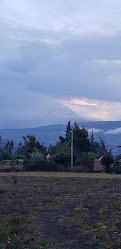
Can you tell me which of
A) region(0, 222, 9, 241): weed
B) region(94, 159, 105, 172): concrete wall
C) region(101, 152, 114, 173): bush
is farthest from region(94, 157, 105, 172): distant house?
region(0, 222, 9, 241): weed

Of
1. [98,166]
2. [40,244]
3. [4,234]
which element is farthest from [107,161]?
[40,244]

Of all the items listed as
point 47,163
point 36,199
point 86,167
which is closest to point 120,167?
point 86,167

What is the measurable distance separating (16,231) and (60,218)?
1.87 meters

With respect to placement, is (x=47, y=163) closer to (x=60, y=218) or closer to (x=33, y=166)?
(x=33, y=166)

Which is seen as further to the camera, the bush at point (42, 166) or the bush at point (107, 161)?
the bush at point (107, 161)

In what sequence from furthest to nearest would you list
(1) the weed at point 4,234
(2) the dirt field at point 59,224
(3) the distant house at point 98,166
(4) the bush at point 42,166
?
1. (3) the distant house at point 98,166
2. (4) the bush at point 42,166
3. (1) the weed at point 4,234
4. (2) the dirt field at point 59,224

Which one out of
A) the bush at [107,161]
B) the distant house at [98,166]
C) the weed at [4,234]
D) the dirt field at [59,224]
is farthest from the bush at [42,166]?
the weed at [4,234]

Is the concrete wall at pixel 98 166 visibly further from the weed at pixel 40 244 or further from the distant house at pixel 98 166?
the weed at pixel 40 244

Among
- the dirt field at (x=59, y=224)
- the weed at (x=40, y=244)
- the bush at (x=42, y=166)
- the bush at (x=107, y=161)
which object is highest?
the bush at (x=107, y=161)

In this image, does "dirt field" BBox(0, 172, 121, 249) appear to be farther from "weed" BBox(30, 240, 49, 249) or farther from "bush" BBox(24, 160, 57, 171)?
"bush" BBox(24, 160, 57, 171)

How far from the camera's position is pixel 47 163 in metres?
40.2

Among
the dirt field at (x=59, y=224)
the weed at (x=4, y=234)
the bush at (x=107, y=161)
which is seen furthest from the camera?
the bush at (x=107, y=161)

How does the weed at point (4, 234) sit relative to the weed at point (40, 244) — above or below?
above

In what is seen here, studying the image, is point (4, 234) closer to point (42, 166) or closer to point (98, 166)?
point (42, 166)
